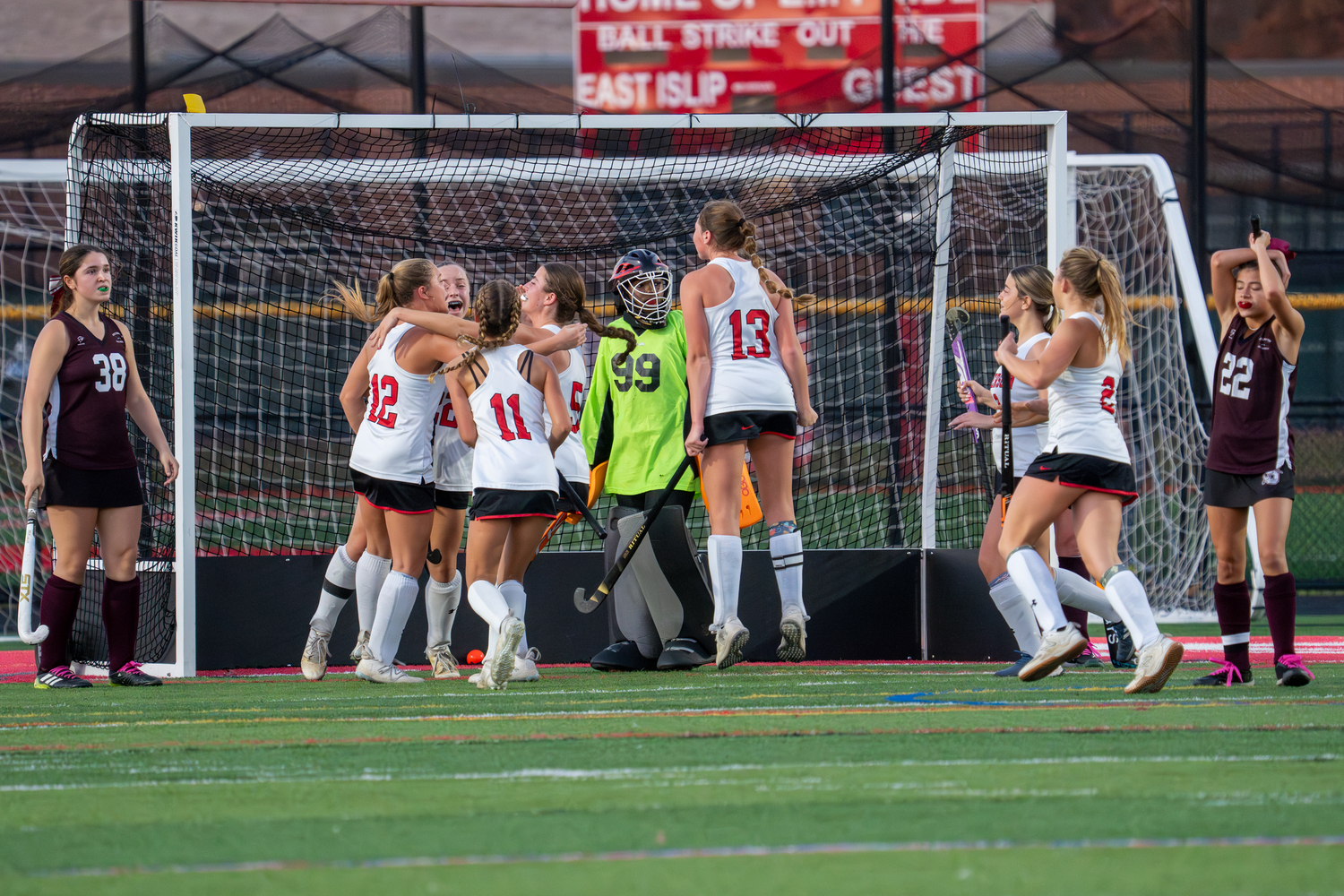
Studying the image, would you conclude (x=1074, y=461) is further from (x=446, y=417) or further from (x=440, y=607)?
(x=440, y=607)

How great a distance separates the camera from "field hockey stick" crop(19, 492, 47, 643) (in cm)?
639

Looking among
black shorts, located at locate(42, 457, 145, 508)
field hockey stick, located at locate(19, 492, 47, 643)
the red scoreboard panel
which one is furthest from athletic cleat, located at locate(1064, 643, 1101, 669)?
the red scoreboard panel

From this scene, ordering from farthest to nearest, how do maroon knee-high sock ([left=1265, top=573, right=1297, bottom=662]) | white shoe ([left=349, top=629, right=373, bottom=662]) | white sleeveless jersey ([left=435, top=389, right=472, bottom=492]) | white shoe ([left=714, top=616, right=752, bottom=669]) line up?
1. white sleeveless jersey ([left=435, top=389, right=472, bottom=492])
2. white shoe ([left=349, top=629, right=373, bottom=662])
3. white shoe ([left=714, top=616, right=752, bottom=669])
4. maroon knee-high sock ([left=1265, top=573, right=1297, bottom=662])

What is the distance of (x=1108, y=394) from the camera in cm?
572

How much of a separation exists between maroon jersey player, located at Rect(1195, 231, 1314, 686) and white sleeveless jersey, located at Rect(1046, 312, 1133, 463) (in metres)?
0.38

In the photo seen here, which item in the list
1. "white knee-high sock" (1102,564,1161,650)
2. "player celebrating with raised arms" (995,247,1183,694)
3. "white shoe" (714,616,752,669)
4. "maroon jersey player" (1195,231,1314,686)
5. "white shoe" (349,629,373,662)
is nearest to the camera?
"white knee-high sock" (1102,564,1161,650)

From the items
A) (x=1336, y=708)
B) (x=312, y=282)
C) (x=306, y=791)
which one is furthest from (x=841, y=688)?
(x=312, y=282)

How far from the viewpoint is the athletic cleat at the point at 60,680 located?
643cm

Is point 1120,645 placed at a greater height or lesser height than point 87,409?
lesser

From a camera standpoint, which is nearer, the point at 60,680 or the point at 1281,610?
the point at 1281,610

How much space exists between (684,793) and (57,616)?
4.07 metres

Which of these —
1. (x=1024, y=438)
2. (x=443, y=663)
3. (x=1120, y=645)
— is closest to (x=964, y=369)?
(x=1024, y=438)

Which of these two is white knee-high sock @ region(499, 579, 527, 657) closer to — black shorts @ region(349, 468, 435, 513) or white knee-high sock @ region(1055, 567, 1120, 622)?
black shorts @ region(349, 468, 435, 513)

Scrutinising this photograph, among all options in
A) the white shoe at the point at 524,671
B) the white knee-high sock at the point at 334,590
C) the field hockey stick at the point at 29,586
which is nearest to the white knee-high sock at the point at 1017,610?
the white shoe at the point at 524,671
